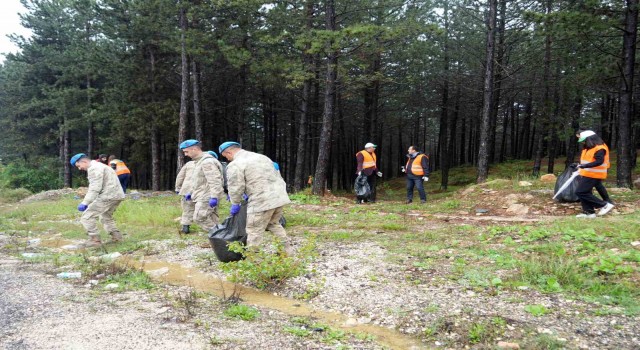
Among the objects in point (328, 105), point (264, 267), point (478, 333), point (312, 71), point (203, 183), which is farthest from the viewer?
point (312, 71)

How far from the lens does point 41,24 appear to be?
27281mm

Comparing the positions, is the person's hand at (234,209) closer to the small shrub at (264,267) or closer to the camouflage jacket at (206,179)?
the small shrub at (264,267)

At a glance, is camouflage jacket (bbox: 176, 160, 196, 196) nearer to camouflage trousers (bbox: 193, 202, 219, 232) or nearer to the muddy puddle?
camouflage trousers (bbox: 193, 202, 219, 232)

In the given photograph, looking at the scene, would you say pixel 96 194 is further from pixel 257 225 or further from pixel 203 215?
pixel 257 225

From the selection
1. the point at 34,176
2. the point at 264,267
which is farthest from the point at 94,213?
the point at 34,176

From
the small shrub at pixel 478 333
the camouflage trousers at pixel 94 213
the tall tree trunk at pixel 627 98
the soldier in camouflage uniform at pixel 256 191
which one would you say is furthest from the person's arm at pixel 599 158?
the camouflage trousers at pixel 94 213

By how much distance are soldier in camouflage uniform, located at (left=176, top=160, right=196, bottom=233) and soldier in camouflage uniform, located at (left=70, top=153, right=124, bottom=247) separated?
1.20 m

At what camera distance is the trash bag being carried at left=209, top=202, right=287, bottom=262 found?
226 inches

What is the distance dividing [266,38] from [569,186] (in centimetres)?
921

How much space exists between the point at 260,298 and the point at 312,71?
A: 39.6ft

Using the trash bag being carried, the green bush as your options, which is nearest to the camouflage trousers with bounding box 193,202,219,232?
the trash bag being carried

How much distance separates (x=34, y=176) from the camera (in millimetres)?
26188

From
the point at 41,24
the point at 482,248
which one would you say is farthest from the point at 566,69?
the point at 41,24

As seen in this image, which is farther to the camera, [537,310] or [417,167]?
[417,167]
